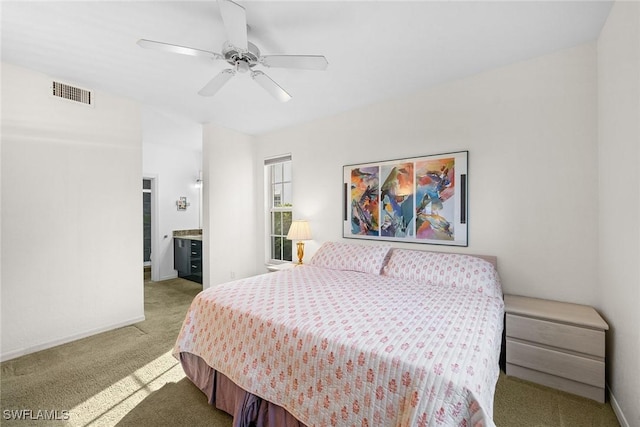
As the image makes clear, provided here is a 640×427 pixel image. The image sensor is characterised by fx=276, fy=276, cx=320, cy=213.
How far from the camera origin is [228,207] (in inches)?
161

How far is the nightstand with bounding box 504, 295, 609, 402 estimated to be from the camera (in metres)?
1.78

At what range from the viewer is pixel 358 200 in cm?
332

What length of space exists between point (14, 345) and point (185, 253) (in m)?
2.74

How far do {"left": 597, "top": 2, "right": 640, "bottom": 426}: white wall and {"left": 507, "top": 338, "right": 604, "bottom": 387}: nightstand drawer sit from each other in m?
0.10

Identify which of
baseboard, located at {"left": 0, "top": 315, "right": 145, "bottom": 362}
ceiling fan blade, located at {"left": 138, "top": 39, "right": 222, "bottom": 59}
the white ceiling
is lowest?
baseboard, located at {"left": 0, "top": 315, "right": 145, "bottom": 362}

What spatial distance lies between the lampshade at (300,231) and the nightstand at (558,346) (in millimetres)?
2269

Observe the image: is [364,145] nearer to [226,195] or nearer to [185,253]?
[226,195]

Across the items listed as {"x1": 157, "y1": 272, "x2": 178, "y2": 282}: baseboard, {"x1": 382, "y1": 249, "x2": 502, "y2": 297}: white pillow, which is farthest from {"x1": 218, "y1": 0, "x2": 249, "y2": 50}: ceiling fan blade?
{"x1": 157, "y1": 272, "x2": 178, "y2": 282}: baseboard

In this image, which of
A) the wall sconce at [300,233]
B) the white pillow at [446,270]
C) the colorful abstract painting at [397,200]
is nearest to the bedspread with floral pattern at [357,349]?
the white pillow at [446,270]

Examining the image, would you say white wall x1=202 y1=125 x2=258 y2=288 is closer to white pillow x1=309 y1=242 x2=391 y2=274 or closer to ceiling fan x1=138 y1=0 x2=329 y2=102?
white pillow x1=309 y1=242 x2=391 y2=274

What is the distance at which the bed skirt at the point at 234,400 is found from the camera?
1.44 metres

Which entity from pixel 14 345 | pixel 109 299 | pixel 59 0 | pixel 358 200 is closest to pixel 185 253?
pixel 109 299

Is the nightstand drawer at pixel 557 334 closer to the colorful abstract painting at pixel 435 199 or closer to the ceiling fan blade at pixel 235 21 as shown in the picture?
Result: the colorful abstract painting at pixel 435 199

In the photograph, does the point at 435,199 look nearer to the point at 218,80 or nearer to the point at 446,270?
the point at 446,270
